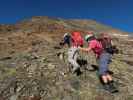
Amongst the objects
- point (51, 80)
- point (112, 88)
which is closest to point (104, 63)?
point (112, 88)

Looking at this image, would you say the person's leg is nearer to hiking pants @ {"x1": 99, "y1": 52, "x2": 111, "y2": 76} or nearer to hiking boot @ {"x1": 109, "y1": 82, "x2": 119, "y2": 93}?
hiking pants @ {"x1": 99, "y1": 52, "x2": 111, "y2": 76}

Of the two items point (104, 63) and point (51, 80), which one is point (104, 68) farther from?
point (51, 80)

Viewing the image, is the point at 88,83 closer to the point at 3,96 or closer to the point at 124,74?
the point at 124,74

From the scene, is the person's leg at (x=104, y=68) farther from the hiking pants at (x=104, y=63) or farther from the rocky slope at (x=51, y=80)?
the rocky slope at (x=51, y=80)

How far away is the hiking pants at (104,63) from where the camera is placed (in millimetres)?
17016

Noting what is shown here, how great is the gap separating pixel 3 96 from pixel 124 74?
28.3ft

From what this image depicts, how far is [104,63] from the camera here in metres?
17.1

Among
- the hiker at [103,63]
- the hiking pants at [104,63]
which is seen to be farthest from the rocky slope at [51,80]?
the hiking pants at [104,63]

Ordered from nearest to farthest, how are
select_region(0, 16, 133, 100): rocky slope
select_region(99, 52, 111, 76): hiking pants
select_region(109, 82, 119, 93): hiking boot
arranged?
select_region(99, 52, 111, 76): hiking pants → select_region(109, 82, 119, 93): hiking boot → select_region(0, 16, 133, 100): rocky slope

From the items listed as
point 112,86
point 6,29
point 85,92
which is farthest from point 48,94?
point 6,29

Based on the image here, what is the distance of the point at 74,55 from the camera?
20.2m

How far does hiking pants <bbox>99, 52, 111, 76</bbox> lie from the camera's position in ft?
55.8

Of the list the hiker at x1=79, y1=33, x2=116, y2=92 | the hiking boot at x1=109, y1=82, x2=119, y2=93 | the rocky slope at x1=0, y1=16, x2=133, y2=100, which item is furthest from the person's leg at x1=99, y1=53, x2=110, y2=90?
the rocky slope at x1=0, y1=16, x2=133, y2=100

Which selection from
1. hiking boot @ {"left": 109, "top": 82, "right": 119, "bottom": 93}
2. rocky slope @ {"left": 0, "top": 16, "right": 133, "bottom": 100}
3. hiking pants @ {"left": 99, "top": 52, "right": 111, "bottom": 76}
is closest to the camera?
hiking pants @ {"left": 99, "top": 52, "right": 111, "bottom": 76}
